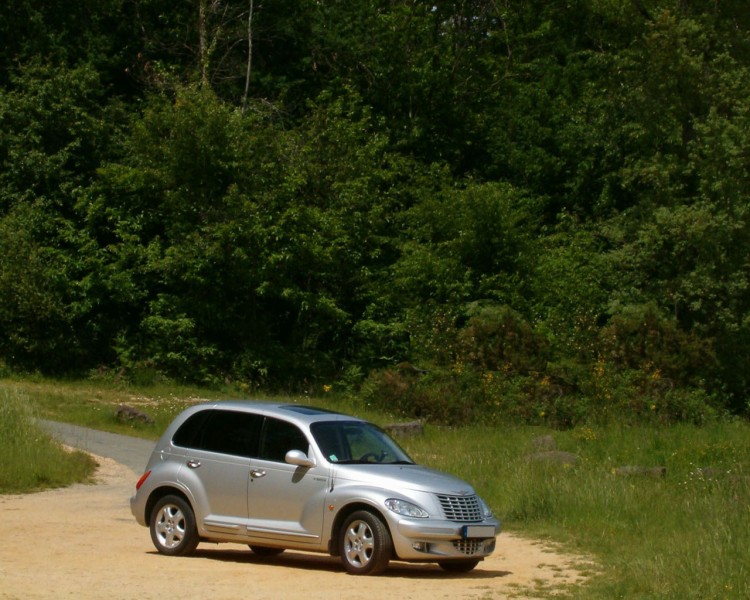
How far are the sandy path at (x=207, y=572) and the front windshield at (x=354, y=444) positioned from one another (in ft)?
3.86

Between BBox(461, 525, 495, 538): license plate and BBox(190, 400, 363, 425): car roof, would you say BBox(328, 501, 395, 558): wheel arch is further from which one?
BBox(190, 400, 363, 425): car roof

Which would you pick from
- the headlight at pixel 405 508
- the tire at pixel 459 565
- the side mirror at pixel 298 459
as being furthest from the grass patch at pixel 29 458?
the headlight at pixel 405 508

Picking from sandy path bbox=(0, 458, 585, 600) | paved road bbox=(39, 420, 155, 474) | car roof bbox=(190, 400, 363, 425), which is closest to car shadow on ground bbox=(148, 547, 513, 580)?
sandy path bbox=(0, 458, 585, 600)

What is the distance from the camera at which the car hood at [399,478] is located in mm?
12234

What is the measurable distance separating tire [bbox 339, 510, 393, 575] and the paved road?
34.4 feet


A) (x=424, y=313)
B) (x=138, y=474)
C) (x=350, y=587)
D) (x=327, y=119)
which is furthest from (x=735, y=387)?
(x=350, y=587)

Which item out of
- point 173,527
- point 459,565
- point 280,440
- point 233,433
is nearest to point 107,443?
point 173,527

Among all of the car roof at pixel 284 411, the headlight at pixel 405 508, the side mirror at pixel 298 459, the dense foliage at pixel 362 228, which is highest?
the dense foliage at pixel 362 228

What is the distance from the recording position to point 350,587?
1137 cm

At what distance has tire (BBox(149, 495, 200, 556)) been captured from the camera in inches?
524

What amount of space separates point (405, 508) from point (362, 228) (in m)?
27.9

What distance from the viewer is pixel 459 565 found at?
12969 mm

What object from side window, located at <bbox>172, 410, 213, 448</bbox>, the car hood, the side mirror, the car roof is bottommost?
the car hood

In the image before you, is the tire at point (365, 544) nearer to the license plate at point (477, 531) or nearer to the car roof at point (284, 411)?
the license plate at point (477, 531)
